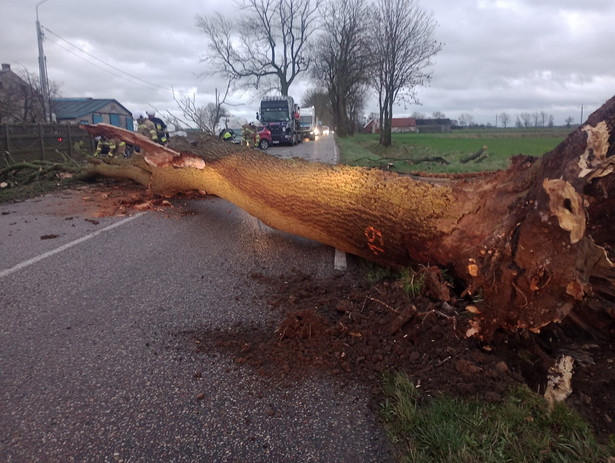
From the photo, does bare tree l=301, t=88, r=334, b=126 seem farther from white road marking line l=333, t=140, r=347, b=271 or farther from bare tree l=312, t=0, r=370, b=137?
white road marking line l=333, t=140, r=347, b=271

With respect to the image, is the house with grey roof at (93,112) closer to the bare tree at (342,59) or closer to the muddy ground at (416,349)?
the bare tree at (342,59)

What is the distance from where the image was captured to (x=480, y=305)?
8.86 feet

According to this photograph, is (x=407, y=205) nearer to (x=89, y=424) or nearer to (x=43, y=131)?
(x=89, y=424)

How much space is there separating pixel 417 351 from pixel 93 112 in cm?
4985

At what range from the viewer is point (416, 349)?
276 centimetres

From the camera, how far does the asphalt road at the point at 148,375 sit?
2096 mm

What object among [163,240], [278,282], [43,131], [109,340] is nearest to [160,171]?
[163,240]

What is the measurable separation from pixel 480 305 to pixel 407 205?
1.49 m

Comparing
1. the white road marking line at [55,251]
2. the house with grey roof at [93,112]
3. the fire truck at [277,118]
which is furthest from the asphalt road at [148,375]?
the house with grey roof at [93,112]

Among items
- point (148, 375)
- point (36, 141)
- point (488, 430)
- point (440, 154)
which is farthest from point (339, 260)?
point (36, 141)

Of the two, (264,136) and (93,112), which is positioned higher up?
(93,112)

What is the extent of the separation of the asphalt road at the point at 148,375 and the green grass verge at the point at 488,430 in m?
0.14

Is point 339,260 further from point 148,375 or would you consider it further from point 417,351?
point 148,375

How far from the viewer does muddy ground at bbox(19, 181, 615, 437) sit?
238 centimetres
